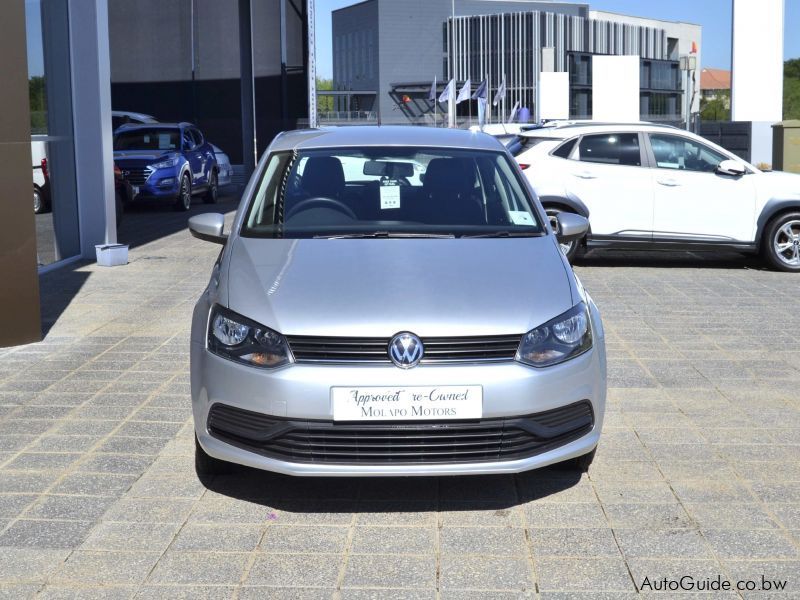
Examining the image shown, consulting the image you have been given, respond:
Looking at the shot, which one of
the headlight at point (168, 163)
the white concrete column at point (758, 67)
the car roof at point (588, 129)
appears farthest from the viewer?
the headlight at point (168, 163)

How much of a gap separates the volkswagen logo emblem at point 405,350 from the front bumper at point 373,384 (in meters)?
0.03

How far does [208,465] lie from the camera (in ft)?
17.1

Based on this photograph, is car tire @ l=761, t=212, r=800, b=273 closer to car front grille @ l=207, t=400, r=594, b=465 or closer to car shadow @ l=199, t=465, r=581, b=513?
car shadow @ l=199, t=465, r=581, b=513

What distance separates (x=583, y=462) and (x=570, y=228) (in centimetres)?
142

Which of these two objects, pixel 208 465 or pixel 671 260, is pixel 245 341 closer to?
pixel 208 465

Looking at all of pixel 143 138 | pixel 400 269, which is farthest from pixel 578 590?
pixel 143 138

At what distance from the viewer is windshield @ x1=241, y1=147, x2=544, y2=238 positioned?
5797 millimetres

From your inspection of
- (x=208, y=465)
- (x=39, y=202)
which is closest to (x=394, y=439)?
(x=208, y=465)

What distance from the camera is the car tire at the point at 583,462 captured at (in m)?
5.24

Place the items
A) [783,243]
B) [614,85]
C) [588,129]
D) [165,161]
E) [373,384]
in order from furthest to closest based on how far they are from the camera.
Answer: [614,85], [165,161], [588,129], [783,243], [373,384]

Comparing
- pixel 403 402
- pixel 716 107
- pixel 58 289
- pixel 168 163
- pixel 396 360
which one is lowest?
pixel 58 289

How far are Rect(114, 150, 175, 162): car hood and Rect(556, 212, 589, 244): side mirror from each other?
1692cm

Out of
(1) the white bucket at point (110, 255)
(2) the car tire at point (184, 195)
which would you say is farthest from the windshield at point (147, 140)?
(1) the white bucket at point (110, 255)

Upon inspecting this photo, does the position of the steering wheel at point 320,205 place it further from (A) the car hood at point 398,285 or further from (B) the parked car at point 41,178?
(B) the parked car at point 41,178
